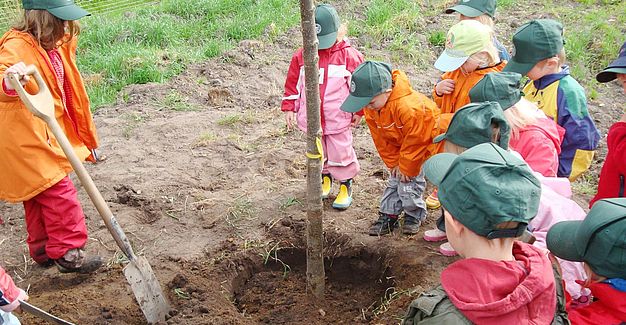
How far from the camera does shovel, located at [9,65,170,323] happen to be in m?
3.58

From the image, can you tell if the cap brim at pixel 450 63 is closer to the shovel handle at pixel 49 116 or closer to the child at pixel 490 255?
the child at pixel 490 255

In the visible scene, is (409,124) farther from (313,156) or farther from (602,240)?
(602,240)

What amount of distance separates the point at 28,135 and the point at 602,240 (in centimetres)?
322

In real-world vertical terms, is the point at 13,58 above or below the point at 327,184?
above

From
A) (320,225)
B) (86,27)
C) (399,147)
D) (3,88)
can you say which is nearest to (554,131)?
(399,147)

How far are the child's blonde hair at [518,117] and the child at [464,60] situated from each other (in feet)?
2.02

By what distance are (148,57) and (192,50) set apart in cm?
64

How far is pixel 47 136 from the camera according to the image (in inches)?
157

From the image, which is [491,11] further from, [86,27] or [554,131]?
[86,27]

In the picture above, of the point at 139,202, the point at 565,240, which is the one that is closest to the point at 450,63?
the point at 565,240

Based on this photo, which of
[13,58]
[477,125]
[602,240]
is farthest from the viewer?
[13,58]

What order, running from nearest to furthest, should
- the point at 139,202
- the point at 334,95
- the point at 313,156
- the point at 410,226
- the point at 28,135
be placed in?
1. the point at 313,156
2. the point at 28,135
3. the point at 410,226
4. the point at 334,95
5. the point at 139,202

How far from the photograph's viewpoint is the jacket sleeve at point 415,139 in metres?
4.06

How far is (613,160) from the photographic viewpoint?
3312mm
